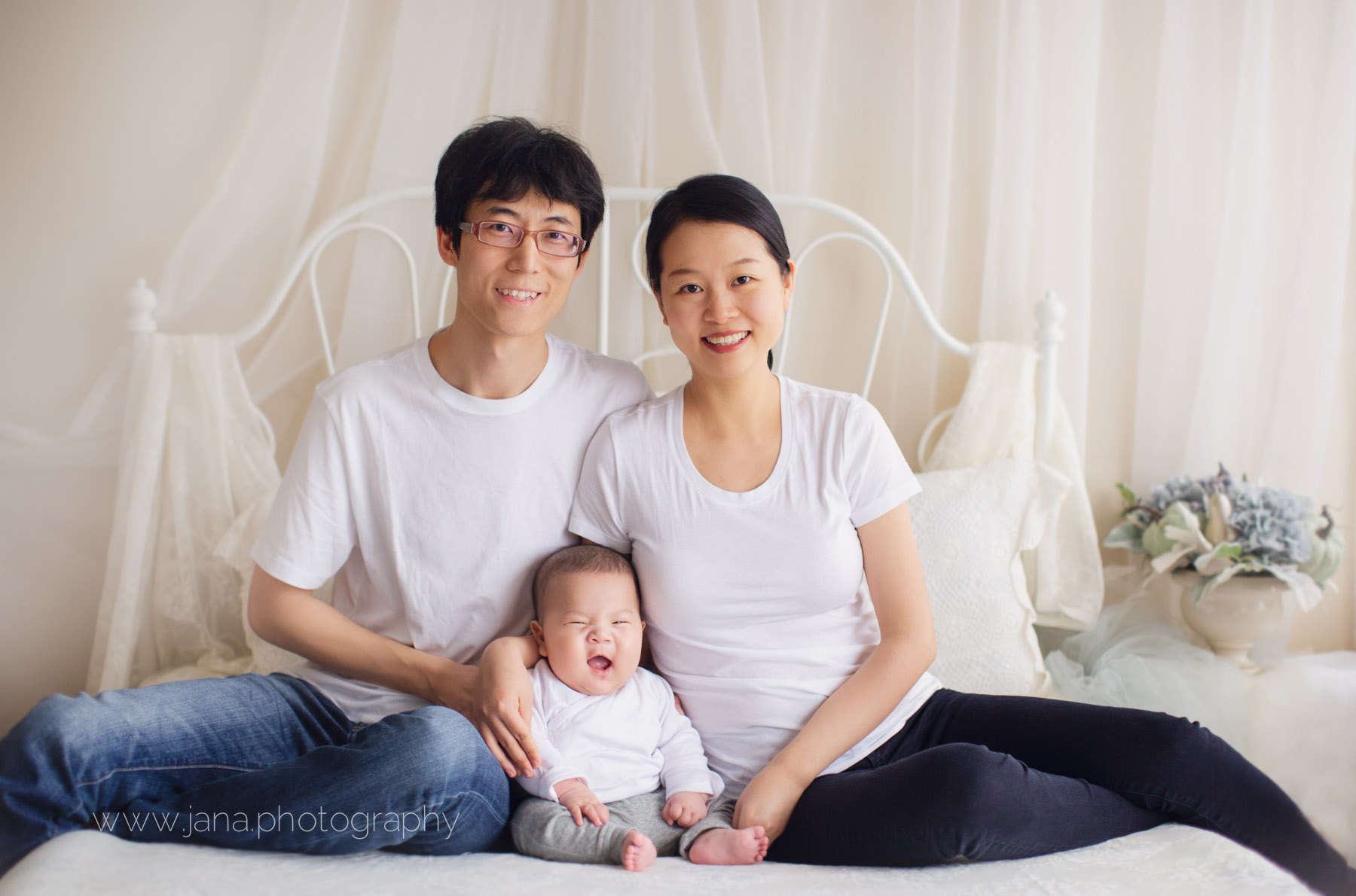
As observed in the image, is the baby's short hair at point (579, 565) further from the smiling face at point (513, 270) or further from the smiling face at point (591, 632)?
the smiling face at point (513, 270)

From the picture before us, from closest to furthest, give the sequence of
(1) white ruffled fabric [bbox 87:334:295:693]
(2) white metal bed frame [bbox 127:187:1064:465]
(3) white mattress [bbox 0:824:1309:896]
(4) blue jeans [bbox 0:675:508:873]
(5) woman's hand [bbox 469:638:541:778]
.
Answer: (3) white mattress [bbox 0:824:1309:896] < (4) blue jeans [bbox 0:675:508:873] < (5) woman's hand [bbox 469:638:541:778] < (1) white ruffled fabric [bbox 87:334:295:693] < (2) white metal bed frame [bbox 127:187:1064:465]

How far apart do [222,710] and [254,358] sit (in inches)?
39.2

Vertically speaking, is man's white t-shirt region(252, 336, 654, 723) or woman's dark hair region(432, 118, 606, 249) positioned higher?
woman's dark hair region(432, 118, 606, 249)

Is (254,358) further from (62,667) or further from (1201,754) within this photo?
(1201,754)

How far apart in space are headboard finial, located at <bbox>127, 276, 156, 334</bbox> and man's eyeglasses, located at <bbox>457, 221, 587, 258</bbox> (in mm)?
895

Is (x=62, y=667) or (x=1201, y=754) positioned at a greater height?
(x=1201, y=754)

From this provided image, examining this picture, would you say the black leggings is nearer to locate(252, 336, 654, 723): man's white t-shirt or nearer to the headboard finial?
locate(252, 336, 654, 723): man's white t-shirt

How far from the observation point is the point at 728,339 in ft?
4.58

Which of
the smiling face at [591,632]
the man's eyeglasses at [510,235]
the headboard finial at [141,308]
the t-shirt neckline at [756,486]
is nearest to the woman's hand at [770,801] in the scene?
the smiling face at [591,632]

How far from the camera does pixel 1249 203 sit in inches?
81.5

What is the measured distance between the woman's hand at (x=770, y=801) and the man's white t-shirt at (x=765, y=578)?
90mm

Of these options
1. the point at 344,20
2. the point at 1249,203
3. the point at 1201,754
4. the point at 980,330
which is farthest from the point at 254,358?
the point at 1249,203

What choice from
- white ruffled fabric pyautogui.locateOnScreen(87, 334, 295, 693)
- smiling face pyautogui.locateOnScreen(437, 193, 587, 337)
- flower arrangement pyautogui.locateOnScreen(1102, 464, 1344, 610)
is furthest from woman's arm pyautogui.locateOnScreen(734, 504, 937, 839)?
white ruffled fabric pyautogui.locateOnScreen(87, 334, 295, 693)

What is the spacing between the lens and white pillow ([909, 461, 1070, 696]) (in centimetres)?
173
